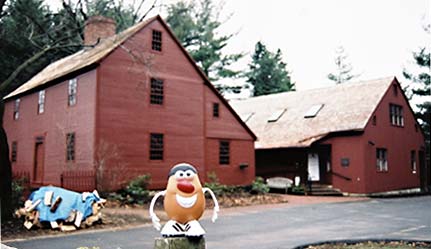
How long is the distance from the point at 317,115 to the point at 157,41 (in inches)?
452

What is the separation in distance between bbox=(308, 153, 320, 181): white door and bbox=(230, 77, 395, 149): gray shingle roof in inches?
60.5

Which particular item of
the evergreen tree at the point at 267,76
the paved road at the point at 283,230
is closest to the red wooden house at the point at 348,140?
the paved road at the point at 283,230

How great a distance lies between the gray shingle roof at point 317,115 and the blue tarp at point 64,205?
584 inches

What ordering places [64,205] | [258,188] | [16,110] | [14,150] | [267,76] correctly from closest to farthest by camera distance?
[64,205], [258,188], [14,150], [16,110], [267,76]

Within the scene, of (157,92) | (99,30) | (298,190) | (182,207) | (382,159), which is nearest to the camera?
(182,207)

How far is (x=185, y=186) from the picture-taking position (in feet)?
17.1

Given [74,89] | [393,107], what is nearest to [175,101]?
[74,89]

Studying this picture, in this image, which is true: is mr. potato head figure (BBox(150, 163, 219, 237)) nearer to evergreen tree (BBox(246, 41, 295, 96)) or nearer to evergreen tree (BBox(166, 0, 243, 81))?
evergreen tree (BBox(166, 0, 243, 81))

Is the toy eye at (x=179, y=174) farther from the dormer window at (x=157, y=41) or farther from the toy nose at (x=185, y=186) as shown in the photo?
the dormer window at (x=157, y=41)

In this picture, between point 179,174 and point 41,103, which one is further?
point 41,103

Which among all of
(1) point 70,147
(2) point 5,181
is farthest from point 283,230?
(1) point 70,147

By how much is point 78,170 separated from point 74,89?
11.9 feet

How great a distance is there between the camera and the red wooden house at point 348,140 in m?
23.7

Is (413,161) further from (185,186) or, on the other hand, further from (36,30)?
(185,186)
